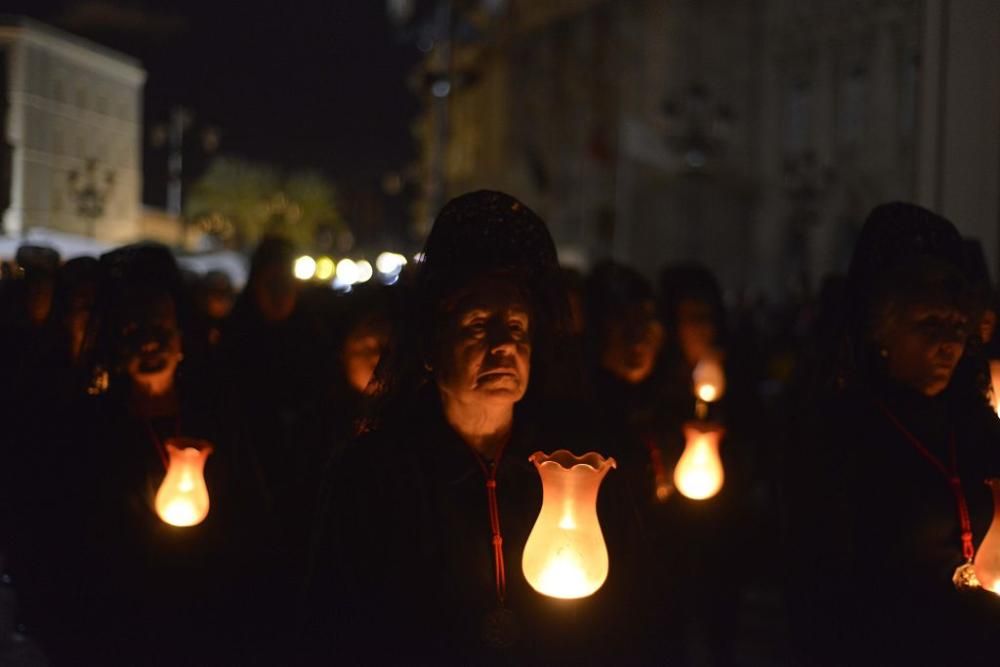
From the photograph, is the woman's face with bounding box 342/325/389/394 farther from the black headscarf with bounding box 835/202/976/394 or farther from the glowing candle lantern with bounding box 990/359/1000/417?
the glowing candle lantern with bounding box 990/359/1000/417

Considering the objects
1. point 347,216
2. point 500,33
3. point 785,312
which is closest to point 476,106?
point 500,33

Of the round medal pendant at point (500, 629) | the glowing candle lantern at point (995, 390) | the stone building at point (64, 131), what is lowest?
the round medal pendant at point (500, 629)

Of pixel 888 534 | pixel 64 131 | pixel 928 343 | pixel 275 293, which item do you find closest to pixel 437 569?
pixel 888 534

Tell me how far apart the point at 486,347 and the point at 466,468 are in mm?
281

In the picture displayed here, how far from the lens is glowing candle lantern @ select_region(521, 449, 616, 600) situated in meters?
2.18

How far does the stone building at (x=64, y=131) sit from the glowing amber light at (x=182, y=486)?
4866mm

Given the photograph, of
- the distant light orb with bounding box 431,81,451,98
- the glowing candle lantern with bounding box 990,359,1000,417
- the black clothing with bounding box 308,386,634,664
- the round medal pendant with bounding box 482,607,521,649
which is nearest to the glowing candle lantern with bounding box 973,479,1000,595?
the glowing candle lantern with bounding box 990,359,1000,417

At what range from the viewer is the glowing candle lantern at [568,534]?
7.16 ft

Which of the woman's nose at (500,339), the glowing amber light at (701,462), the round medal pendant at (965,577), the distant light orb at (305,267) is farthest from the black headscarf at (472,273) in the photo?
the distant light orb at (305,267)

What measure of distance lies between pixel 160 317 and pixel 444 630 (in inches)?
77.2

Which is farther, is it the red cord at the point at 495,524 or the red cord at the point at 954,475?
the red cord at the point at 954,475

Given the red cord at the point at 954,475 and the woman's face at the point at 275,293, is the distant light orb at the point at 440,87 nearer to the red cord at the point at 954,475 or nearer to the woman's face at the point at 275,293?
the woman's face at the point at 275,293

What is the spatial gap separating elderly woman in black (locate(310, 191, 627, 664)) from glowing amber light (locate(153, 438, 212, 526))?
942 millimetres

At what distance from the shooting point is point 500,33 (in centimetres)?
6506
